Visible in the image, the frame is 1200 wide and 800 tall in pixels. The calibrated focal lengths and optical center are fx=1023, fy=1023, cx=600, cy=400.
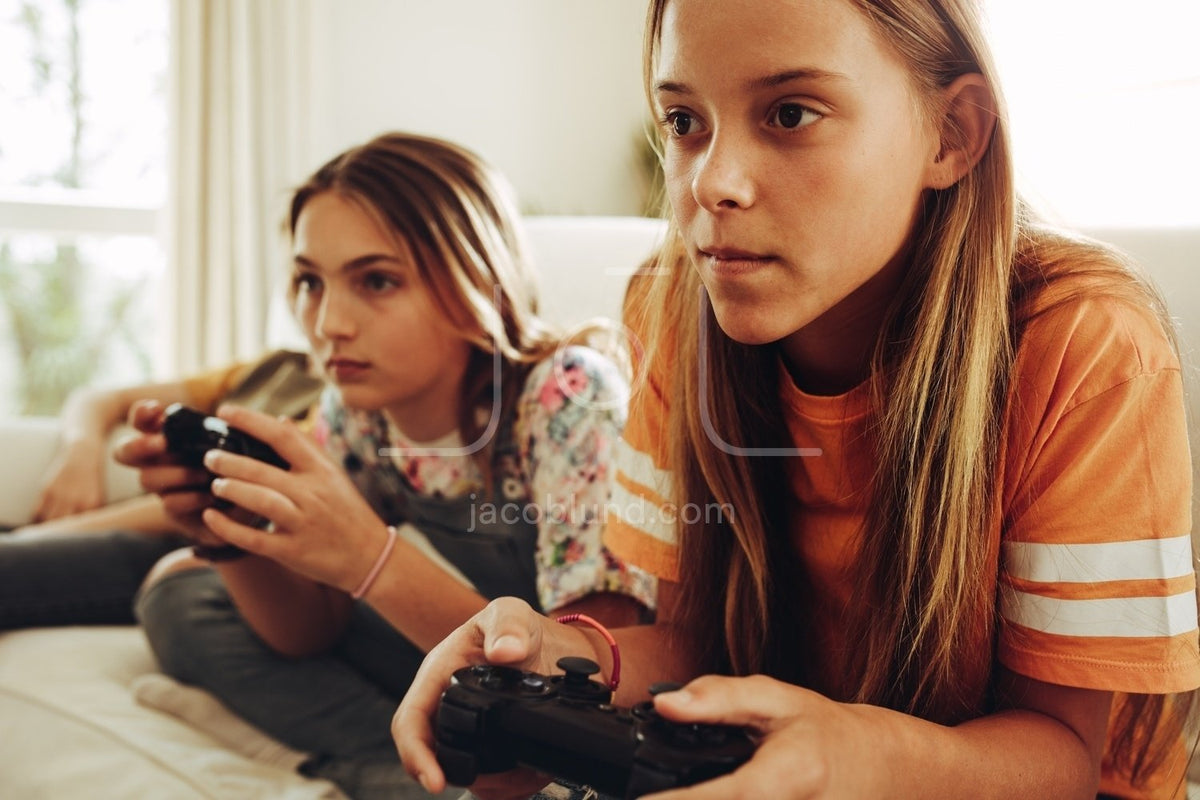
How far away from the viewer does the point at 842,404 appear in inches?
25.3

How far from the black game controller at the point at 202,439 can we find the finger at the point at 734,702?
0.50 m

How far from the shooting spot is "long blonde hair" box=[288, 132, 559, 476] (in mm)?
984

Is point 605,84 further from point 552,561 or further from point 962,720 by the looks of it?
point 962,720

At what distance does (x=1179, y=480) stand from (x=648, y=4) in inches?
15.4

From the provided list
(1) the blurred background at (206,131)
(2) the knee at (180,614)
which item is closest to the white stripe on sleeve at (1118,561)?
(2) the knee at (180,614)

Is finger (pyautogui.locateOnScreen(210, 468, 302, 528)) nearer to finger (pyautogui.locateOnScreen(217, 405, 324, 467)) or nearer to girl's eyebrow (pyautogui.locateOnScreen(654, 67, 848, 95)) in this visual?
finger (pyautogui.locateOnScreen(217, 405, 324, 467))

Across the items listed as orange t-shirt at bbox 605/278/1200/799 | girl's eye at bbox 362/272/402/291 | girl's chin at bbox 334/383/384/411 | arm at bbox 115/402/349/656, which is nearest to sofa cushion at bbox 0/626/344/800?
arm at bbox 115/402/349/656

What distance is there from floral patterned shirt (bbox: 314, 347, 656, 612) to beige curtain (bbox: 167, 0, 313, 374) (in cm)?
127

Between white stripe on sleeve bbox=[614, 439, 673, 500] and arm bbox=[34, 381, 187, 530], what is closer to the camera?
white stripe on sleeve bbox=[614, 439, 673, 500]

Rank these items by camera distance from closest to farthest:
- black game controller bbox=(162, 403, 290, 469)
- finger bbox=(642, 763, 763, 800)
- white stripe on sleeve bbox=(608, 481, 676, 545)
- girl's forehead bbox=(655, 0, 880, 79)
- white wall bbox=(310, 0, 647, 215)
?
1. finger bbox=(642, 763, 763, 800)
2. girl's forehead bbox=(655, 0, 880, 79)
3. white stripe on sleeve bbox=(608, 481, 676, 545)
4. black game controller bbox=(162, 403, 290, 469)
5. white wall bbox=(310, 0, 647, 215)

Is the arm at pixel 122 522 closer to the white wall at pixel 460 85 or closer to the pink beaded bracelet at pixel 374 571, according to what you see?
the pink beaded bracelet at pixel 374 571

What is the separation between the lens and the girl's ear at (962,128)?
1.84 ft

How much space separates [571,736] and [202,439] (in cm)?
55

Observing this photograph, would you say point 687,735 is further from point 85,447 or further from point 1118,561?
point 85,447
